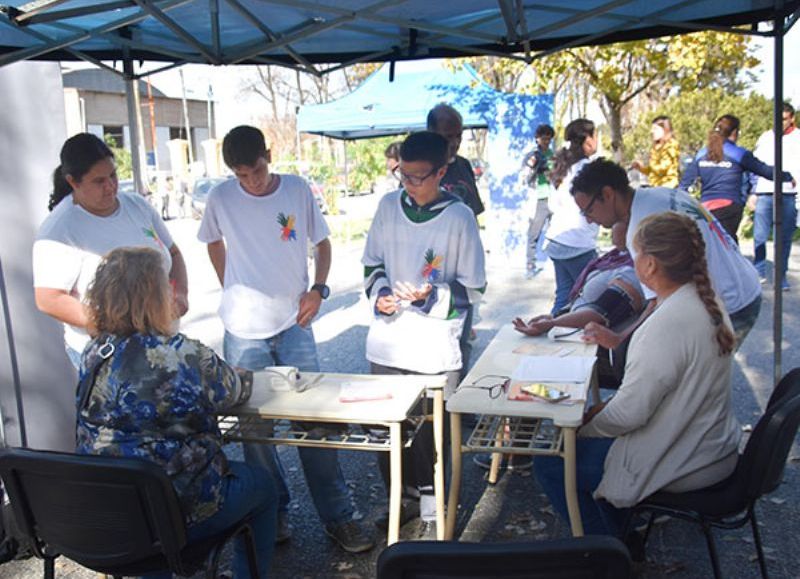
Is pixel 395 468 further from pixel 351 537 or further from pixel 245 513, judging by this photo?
pixel 351 537

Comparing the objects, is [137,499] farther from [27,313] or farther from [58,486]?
[27,313]

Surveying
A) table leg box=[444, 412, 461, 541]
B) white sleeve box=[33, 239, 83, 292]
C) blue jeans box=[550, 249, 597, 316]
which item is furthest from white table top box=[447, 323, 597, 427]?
blue jeans box=[550, 249, 597, 316]

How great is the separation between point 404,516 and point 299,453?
0.57 metres

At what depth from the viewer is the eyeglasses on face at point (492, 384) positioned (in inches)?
106

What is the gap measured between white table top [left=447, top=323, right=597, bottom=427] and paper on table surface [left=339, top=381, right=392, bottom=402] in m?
0.26

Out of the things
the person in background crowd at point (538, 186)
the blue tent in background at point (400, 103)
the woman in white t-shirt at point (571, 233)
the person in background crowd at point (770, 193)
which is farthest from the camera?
the blue tent in background at point (400, 103)

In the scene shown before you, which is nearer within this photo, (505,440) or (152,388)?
(152,388)

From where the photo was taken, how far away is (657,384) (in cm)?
238

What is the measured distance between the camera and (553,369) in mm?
2891

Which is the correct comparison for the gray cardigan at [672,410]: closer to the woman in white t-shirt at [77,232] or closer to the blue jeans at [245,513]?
the blue jeans at [245,513]

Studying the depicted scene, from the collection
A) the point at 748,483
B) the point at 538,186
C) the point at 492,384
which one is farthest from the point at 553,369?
the point at 538,186

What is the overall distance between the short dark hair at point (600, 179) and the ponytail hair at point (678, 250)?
818 millimetres

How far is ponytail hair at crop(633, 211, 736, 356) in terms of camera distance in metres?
2.46

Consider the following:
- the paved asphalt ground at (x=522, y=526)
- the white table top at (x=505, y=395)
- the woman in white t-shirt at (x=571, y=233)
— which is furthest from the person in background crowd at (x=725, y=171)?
the white table top at (x=505, y=395)
